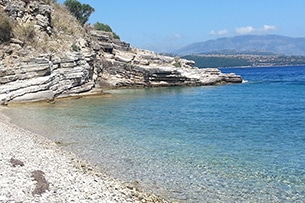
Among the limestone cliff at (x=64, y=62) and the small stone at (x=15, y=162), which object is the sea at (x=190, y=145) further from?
the limestone cliff at (x=64, y=62)

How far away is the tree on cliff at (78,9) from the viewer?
79125 mm

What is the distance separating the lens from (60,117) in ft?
107

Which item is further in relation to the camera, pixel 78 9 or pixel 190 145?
pixel 78 9

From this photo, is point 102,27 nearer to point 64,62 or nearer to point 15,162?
point 64,62

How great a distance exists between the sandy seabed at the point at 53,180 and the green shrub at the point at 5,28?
2990 cm

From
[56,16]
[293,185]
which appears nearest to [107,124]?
[293,185]

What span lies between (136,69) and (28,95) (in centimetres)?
2902

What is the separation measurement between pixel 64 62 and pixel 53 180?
3847 cm

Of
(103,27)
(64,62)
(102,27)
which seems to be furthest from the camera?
(103,27)

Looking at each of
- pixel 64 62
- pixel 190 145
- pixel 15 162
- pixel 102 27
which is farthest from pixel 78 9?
pixel 15 162

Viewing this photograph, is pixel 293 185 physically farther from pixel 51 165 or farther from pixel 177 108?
pixel 177 108

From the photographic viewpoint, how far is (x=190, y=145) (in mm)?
21500

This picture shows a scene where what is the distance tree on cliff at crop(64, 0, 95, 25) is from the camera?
260ft

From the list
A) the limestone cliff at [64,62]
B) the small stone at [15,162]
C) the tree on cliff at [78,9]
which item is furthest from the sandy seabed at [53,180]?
the tree on cliff at [78,9]
